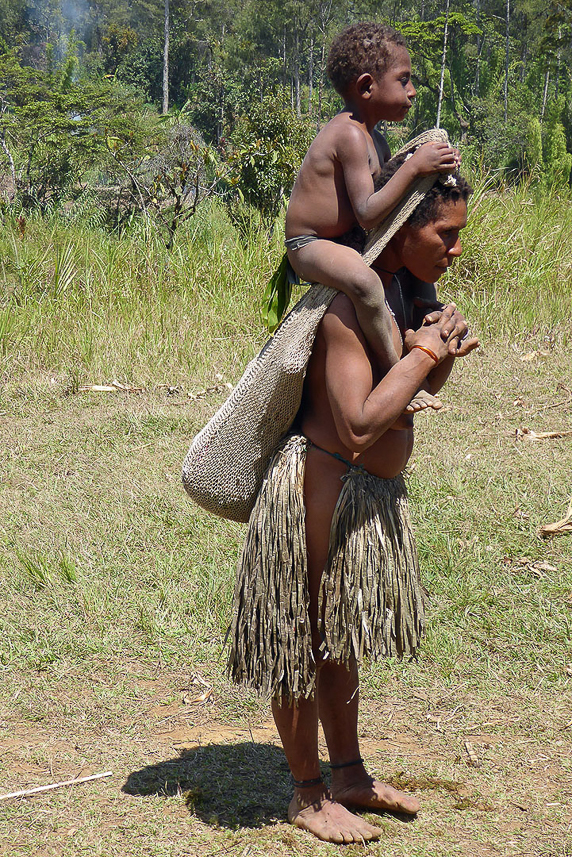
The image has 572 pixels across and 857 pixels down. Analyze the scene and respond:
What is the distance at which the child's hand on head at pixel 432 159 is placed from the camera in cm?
195

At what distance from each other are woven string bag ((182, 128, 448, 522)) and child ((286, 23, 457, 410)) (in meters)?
0.05

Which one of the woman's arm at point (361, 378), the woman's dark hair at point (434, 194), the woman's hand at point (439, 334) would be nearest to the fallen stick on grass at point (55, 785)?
the woman's arm at point (361, 378)

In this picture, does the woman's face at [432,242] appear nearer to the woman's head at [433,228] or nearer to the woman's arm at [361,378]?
the woman's head at [433,228]

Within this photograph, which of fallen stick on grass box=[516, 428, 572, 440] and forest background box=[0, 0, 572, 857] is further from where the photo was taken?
fallen stick on grass box=[516, 428, 572, 440]

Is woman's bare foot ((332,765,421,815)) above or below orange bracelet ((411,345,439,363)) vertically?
below

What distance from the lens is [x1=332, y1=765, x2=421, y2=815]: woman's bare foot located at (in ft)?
8.05

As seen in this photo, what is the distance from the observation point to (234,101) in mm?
30781

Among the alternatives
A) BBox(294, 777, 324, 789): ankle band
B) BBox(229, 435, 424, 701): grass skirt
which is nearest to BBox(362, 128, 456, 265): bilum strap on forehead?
BBox(229, 435, 424, 701): grass skirt

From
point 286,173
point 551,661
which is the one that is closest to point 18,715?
point 551,661

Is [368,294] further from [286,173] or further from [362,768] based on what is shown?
[286,173]

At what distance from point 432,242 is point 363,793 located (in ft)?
4.95

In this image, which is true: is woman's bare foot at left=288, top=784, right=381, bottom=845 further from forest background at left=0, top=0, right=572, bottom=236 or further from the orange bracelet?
forest background at left=0, top=0, right=572, bottom=236

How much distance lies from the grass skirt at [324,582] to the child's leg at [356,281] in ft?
1.15

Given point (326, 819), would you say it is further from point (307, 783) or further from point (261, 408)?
point (261, 408)
